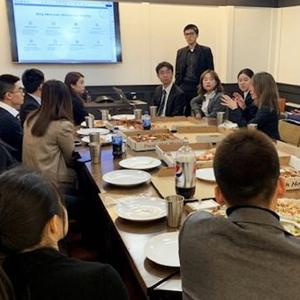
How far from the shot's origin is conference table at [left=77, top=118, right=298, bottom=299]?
111 cm

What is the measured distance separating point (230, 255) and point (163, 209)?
673 millimetres

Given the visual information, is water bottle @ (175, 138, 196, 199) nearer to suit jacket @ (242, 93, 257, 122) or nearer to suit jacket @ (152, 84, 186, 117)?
suit jacket @ (242, 93, 257, 122)

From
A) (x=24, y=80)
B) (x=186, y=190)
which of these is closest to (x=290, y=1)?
(x=24, y=80)

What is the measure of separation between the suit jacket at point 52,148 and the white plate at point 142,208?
978mm

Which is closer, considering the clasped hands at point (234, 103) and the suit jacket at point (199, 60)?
the clasped hands at point (234, 103)

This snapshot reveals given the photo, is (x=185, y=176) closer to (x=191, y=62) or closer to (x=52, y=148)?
(x=52, y=148)

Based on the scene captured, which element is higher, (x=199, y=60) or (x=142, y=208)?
(x=199, y=60)

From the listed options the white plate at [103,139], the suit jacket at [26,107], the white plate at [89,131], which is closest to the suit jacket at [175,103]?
the white plate at [89,131]

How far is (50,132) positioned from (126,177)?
0.77m

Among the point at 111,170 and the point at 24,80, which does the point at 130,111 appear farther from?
the point at 111,170

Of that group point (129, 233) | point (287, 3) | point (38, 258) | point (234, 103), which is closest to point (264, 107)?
point (234, 103)

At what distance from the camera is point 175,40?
546 cm

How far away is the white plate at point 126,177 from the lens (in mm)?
1876

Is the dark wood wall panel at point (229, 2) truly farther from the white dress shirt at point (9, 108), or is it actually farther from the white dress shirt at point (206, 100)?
the white dress shirt at point (9, 108)
